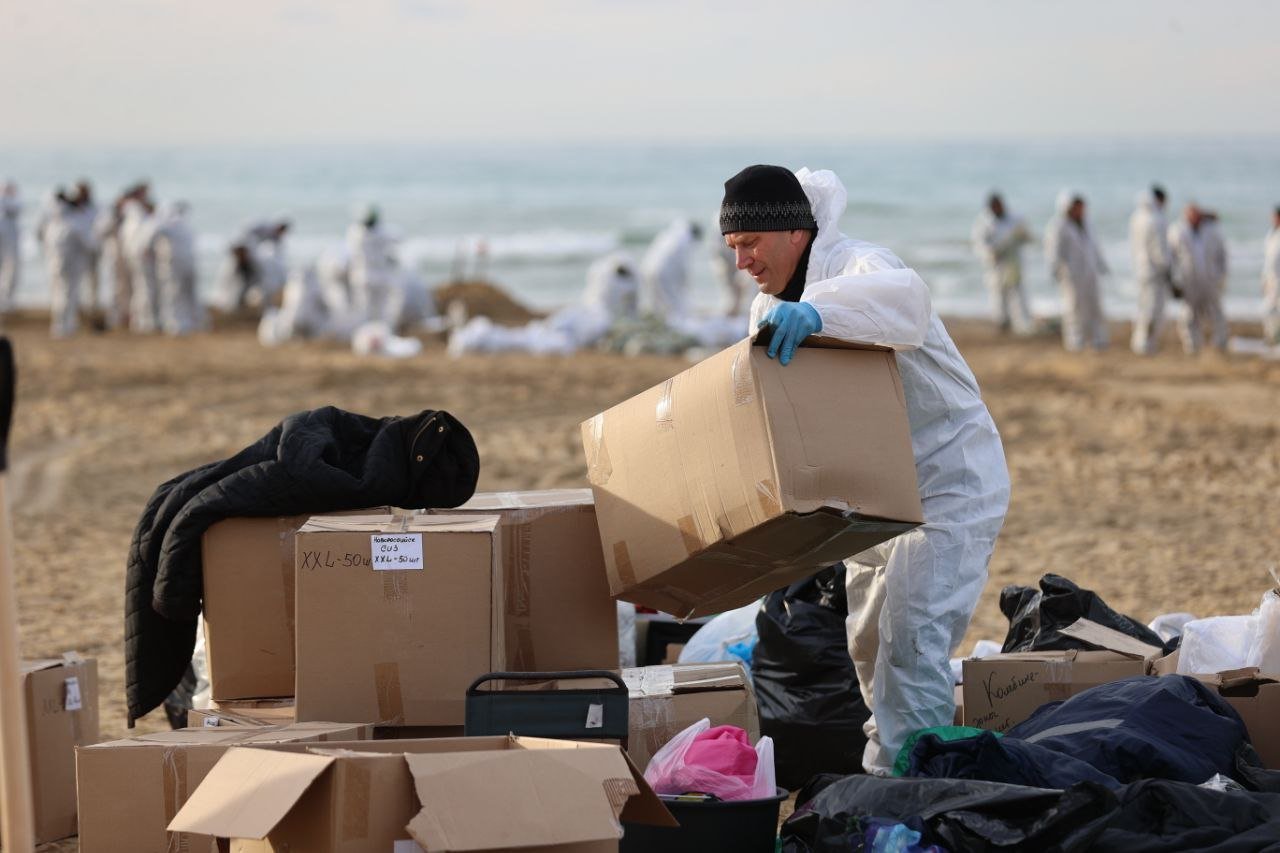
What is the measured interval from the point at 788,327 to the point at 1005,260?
17522 mm

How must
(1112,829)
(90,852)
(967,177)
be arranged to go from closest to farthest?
(1112,829), (90,852), (967,177)

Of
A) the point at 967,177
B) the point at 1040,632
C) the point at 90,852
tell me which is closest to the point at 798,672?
A: the point at 1040,632

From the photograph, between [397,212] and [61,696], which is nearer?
[61,696]

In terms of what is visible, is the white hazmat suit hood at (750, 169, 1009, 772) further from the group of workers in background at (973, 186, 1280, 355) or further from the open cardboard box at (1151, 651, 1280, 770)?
the group of workers in background at (973, 186, 1280, 355)

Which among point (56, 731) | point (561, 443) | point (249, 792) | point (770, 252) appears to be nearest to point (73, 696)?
point (56, 731)

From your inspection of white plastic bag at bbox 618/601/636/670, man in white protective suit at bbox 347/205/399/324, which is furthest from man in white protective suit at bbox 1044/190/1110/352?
white plastic bag at bbox 618/601/636/670

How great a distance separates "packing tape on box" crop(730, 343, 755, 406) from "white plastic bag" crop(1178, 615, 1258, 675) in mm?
1692

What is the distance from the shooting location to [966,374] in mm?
4270

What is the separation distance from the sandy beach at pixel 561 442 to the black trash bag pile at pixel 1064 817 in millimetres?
2960

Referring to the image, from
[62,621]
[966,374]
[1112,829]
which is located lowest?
[62,621]

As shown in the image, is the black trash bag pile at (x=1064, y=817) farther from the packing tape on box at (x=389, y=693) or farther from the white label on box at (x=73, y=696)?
the white label on box at (x=73, y=696)

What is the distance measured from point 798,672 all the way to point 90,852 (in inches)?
82.4

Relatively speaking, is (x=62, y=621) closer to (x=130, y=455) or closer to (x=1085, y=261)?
(x=130, y=455)

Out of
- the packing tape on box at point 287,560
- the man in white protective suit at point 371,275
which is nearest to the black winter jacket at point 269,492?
the packing tape on box at point 287,560
